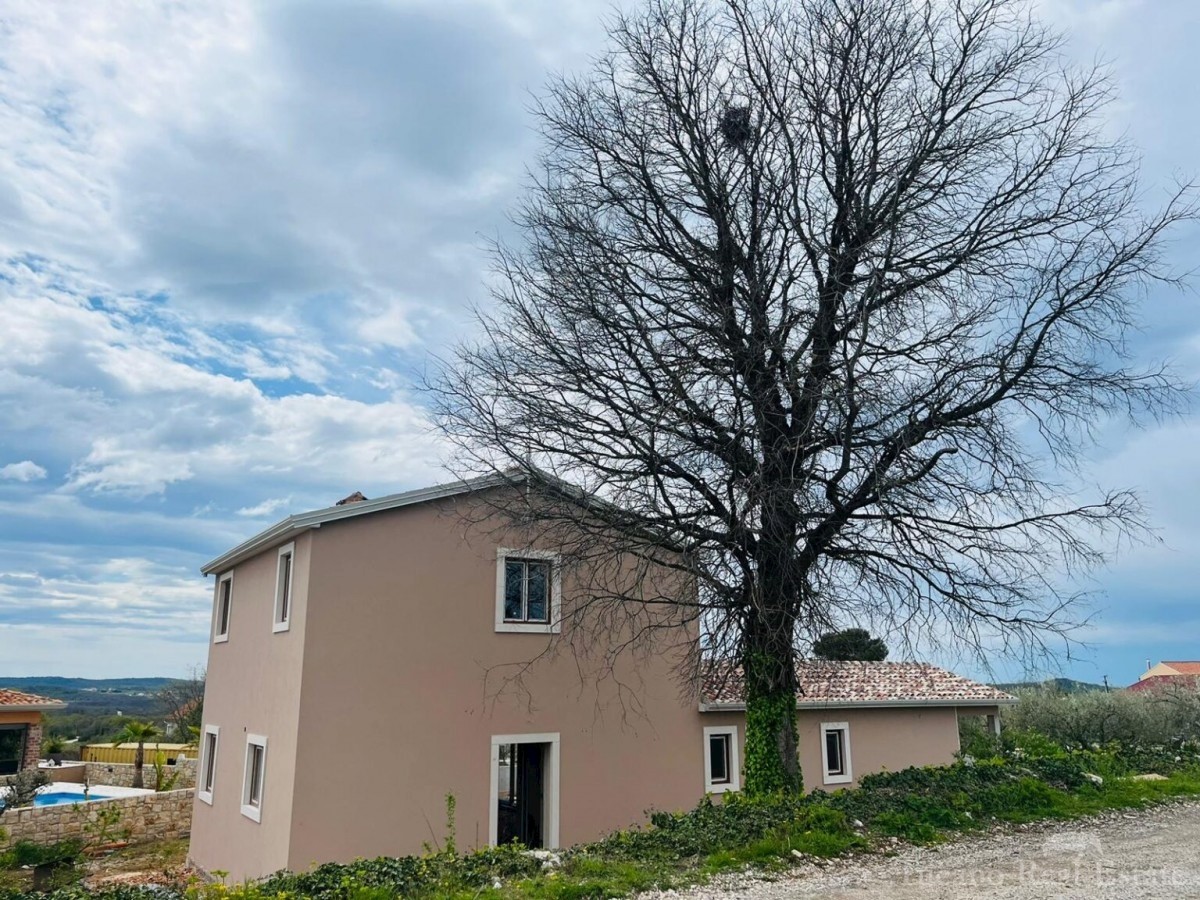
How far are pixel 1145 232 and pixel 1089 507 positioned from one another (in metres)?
3.62

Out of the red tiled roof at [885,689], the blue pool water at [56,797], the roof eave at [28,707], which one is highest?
the red tiled roof at [885,689]

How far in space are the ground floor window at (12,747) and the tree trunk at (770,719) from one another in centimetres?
2595

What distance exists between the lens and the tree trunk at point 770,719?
11.2 meters

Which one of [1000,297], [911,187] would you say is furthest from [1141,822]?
[911,187]

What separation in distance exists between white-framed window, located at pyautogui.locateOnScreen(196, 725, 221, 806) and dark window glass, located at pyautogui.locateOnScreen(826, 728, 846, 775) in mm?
12867

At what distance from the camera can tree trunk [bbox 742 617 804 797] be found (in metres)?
11.2

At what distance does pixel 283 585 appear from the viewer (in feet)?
48.0

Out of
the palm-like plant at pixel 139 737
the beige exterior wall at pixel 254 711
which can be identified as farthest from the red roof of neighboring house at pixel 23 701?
the beige exterior wall at pixel 254 711

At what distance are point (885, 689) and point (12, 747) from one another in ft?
88.0

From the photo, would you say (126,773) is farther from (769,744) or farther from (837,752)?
(769,744)

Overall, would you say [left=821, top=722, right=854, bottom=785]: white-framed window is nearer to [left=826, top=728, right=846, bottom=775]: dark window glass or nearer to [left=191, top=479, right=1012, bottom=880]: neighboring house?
[left=826, top=728, right=846, bottom=775]: dark window glass

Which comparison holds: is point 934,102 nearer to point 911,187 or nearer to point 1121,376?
point 911,187

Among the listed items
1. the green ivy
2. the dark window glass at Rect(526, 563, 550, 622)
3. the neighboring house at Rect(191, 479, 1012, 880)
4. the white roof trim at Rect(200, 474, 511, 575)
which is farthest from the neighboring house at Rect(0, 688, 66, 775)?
the green ivy

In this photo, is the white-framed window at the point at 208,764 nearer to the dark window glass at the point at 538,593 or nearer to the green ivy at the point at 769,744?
the dark window glass at the point at 538,593
